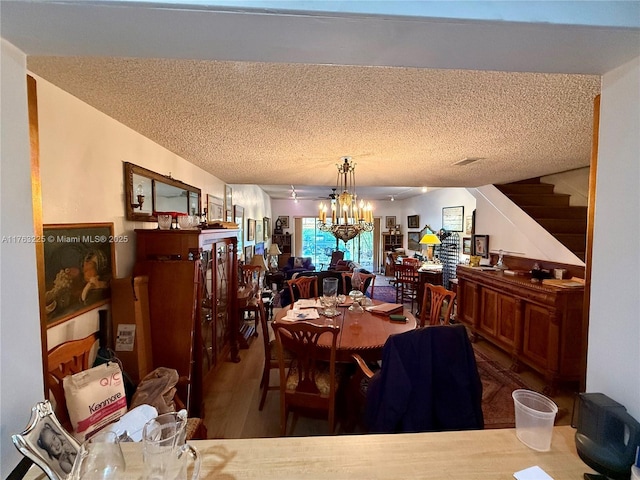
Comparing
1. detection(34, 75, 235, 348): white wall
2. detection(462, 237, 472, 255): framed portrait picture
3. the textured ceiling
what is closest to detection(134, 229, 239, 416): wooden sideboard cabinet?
detection(34, 75, 235, 348): white wall

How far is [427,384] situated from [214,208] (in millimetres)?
3198

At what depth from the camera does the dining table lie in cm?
195

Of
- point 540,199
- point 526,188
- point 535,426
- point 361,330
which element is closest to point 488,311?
point 540,199

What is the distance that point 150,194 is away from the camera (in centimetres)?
217

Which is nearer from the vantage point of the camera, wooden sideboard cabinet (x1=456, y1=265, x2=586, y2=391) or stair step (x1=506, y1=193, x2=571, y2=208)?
wooden sideboard cabinet (x1=456, y1=265, x2=586, y2=391)

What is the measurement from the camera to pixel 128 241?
195 cm

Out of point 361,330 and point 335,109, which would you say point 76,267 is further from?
point 361,330

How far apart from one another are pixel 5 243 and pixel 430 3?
3.47ft

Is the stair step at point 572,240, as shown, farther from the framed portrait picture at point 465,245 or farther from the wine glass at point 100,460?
the wine glass at point 100,460

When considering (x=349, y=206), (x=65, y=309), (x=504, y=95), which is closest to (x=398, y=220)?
(x=349, y=206)

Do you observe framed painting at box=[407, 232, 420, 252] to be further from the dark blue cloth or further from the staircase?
the dark blue cloth

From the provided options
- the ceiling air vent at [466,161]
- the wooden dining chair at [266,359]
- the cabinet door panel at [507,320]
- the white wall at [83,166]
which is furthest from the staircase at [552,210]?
the white wall at [83,166]

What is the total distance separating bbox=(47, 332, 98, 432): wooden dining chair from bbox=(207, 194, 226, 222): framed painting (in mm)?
2116

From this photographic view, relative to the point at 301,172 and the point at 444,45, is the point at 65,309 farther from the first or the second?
the point at 301,172
